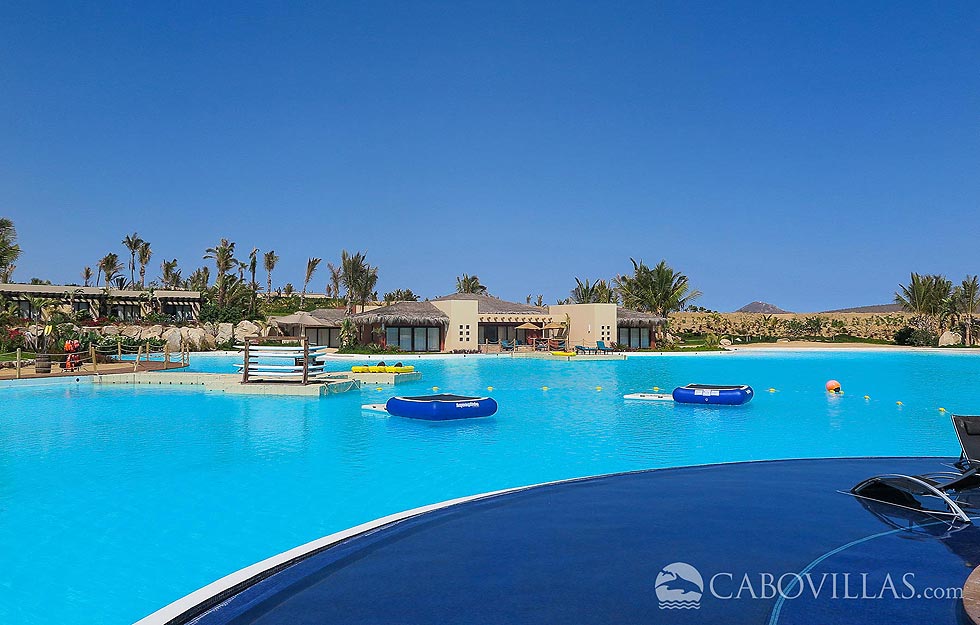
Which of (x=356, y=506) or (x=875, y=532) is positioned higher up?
(x=875, y=532)

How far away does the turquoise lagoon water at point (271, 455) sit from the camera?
608cm

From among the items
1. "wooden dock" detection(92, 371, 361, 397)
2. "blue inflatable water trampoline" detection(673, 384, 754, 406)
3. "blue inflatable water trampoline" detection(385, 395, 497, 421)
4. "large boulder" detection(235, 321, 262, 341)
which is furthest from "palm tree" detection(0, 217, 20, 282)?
"blue inflatable water trampoline" detection(673, 384, 754, 406)

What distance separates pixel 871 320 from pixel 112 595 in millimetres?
66410

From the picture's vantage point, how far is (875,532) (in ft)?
17.4

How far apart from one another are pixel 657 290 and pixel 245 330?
2932 centimetres

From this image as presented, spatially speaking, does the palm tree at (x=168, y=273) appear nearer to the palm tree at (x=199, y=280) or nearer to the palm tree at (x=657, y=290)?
the palm tree at (x=199, y=280)

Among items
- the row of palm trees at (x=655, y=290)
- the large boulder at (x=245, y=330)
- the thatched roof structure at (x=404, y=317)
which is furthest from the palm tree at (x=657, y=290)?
the large boulder at (x=245, y=330)

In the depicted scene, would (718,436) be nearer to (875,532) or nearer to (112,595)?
(875,532)

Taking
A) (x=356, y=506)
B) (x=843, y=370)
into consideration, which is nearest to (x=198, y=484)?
(x=356, y=506)

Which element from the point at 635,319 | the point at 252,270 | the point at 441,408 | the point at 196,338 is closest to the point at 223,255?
the point at 252,270

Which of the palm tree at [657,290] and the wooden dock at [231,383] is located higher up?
the palm tree at [657,290]

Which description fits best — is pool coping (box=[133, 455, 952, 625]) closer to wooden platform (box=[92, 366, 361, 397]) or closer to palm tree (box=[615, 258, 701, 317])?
wooden platform (box=[92, 366, 361, 397])

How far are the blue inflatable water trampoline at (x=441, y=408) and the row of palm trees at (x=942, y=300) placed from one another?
160ft

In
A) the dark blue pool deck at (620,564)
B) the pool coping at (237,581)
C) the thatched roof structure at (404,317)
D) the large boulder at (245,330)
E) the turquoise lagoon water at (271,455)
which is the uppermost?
the thatched roof structure at (404,317)
